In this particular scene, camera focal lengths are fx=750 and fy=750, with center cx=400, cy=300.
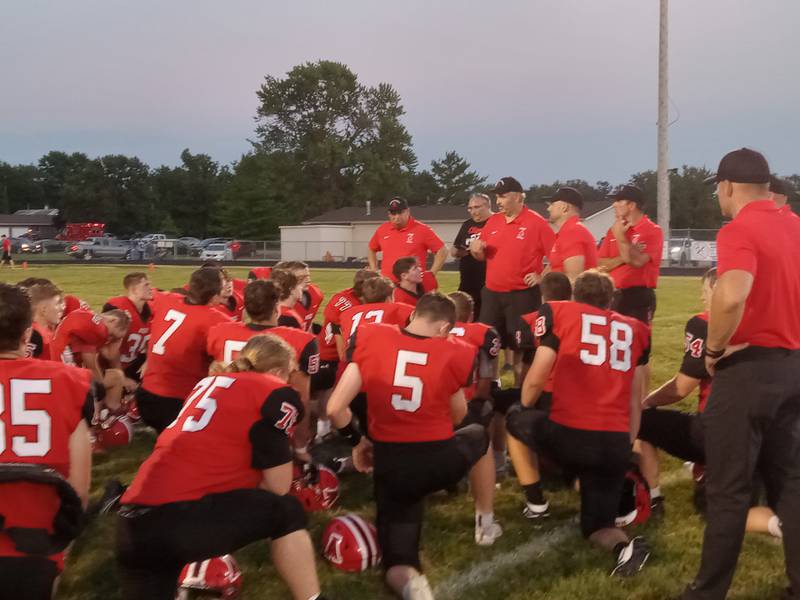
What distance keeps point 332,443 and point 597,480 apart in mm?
2872

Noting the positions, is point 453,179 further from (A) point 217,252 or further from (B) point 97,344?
(B) point 97,344

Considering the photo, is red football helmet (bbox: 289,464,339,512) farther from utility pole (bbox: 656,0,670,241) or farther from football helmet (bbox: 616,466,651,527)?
utility pole (bbox: 656,0,670,241)

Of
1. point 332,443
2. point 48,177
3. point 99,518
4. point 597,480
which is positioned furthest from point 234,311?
point 48,177

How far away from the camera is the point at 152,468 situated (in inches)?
126

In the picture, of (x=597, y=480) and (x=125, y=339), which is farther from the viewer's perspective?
(x=125, y=339)

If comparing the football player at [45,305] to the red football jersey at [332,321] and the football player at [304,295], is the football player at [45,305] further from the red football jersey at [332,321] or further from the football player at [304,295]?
the red football jersey at [332,321]

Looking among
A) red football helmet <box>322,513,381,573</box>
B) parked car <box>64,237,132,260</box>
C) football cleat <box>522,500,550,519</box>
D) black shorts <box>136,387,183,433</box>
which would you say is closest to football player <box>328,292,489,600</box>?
red football helmet <box>322,513,381,573</box>

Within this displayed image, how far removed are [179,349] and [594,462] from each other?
288 centimetres

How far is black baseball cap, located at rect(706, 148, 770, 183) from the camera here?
3502mm

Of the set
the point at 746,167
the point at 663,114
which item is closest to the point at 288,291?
the point at 746,167

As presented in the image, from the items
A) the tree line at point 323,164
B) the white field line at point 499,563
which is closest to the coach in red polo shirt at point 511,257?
the white field line at point 499,563

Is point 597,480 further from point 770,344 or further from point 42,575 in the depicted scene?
point 42,575

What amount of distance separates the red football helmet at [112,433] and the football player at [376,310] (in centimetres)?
217

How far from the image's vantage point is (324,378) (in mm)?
6410
